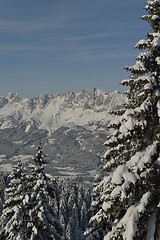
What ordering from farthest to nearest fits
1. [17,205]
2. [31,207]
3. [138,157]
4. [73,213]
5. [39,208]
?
[73,213] < [31,207] < [17,205] < [39,208] < [138,157]

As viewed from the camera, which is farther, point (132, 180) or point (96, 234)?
point (96, 234)

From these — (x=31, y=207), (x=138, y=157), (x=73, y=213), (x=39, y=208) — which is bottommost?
(x=73, y=213)

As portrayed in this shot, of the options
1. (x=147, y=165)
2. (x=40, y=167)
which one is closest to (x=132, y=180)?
(x=147, y=165)

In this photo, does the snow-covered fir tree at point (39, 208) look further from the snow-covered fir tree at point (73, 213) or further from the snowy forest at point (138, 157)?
the snow-covered fir tree at point (73, 213)

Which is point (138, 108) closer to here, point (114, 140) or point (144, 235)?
point (114, 140)

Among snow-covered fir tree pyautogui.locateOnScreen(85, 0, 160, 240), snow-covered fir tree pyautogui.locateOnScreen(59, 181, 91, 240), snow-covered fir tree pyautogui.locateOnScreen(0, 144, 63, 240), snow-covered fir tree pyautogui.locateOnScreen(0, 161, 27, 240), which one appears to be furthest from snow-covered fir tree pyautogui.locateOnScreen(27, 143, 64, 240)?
snow-covered fir tree pyautogui.locateOnScreen(59, 181, 91, 240)

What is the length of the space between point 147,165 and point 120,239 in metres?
2.65

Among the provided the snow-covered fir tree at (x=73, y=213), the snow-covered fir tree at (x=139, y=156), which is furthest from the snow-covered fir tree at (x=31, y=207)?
the snow-covered fir tree at (x=73, y=213)

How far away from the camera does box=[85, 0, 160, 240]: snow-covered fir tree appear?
45.8 ft

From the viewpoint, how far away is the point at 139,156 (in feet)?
47.3

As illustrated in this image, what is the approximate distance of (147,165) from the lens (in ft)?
46.4

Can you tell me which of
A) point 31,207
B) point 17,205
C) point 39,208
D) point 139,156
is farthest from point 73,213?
point 139,156

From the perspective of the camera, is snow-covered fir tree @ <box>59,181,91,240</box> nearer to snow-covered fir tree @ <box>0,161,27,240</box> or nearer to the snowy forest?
snow-covered fir tree @ <box>0,161,27,240</box>

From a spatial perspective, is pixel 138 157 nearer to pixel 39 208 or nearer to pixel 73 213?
pixel 39 208
